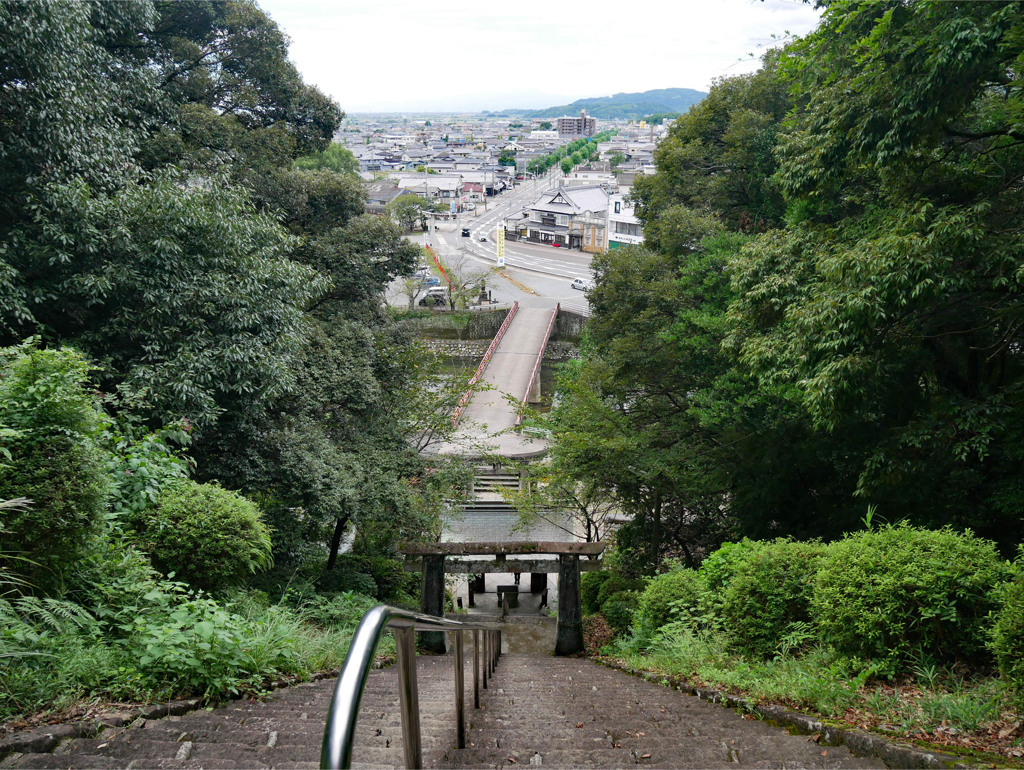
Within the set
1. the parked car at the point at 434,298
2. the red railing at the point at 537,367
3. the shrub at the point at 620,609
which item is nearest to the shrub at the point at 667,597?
the shrub at the point at 620,609

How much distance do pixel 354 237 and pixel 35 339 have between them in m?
10.3

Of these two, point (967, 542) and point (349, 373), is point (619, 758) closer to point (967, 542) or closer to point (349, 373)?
point (967, 542)

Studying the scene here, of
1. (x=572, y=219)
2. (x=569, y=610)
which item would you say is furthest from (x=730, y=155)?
(x=572, y=219)

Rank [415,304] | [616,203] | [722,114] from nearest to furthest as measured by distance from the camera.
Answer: [722,114] → [415,304] → [616,203]

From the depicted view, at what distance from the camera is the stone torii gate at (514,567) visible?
1062cm

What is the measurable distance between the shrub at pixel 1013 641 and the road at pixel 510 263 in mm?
31326

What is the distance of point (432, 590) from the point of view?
10797 millimetres

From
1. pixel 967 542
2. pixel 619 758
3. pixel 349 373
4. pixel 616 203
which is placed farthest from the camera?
pixel 616 203

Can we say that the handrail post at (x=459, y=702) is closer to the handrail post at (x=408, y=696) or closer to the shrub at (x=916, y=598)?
the handrail post at (x=408, y=696)

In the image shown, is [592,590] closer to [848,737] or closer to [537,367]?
[848,737]

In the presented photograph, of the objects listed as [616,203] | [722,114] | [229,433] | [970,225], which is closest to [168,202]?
[229,433]

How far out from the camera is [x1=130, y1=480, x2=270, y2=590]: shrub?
6043mm

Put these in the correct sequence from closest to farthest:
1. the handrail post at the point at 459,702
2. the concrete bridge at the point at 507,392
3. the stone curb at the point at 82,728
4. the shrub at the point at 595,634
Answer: the stone curb at the point at 82,728 → the handrail post at the point at 459,702 → the shrub at the point at 595,634 → the concrete bridge at the point at 507,392

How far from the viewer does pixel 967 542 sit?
463cm
